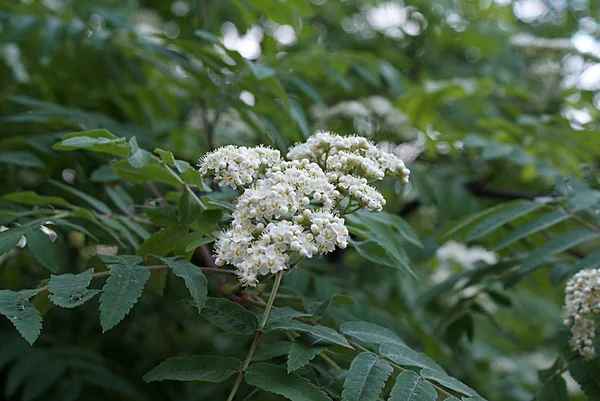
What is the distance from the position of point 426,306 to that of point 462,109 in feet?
3.83

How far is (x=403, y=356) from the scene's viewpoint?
1.46 metres

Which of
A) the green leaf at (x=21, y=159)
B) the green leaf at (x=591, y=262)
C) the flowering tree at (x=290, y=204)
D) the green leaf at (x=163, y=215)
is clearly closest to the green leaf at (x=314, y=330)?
the flowering tree at (x=290, y=204)

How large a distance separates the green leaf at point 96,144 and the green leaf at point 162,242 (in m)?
0.23

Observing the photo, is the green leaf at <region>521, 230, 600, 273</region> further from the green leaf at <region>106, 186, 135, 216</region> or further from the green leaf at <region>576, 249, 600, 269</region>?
the green leaf at <region>106, 186, 135, 216</region>

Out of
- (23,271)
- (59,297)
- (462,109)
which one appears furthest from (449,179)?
(59,297)

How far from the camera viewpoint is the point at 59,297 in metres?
1.32

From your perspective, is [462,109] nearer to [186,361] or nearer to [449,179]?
[449,179]

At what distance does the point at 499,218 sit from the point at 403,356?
2.77 ft

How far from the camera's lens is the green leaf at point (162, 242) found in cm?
162

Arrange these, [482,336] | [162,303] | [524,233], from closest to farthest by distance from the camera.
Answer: [524,233]
[162,303]
[482,336]

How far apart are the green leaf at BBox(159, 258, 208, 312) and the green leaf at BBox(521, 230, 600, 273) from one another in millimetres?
1039

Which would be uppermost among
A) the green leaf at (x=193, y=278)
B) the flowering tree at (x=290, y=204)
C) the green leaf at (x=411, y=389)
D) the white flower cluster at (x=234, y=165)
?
the white flower cluster at (x=234, y=165)

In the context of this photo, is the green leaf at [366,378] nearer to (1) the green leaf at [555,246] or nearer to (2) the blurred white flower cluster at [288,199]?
(2) the blurred white flower cluster at [288,199]

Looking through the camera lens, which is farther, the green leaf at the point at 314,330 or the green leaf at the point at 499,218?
the green leaf at the point at 499,218
